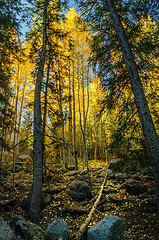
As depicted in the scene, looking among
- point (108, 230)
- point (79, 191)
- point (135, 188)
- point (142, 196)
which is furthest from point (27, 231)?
point (135, 188)

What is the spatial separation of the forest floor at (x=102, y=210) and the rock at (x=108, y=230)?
619 mm

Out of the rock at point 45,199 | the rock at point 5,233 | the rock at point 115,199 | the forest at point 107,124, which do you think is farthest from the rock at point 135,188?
the rock at point 5,233

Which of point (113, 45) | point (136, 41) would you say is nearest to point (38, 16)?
point (113, 45)

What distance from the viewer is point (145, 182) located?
20.0ft

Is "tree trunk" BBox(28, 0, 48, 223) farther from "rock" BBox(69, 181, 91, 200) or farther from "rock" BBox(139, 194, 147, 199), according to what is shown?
"rock" BBox(139, 194, 147, 199)

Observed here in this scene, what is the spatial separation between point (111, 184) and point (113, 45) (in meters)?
6.61

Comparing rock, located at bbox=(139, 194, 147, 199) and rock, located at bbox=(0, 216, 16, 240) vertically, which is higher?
rock, located at bbox=(0, 216, 16, 240)

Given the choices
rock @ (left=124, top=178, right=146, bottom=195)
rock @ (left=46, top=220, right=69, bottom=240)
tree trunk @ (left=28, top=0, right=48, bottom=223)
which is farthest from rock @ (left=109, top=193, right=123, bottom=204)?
tree trunk @ (left=28, top=0, right=48, bottom=223)

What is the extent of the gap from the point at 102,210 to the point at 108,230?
2.24 meters

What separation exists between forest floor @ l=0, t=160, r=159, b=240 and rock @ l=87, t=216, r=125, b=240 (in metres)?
0.62

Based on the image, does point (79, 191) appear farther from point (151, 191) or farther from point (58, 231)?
point (151, 191)

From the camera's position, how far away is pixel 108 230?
3.04m

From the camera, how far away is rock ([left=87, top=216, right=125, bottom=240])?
3010mm

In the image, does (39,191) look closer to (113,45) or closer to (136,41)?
(113,45)
